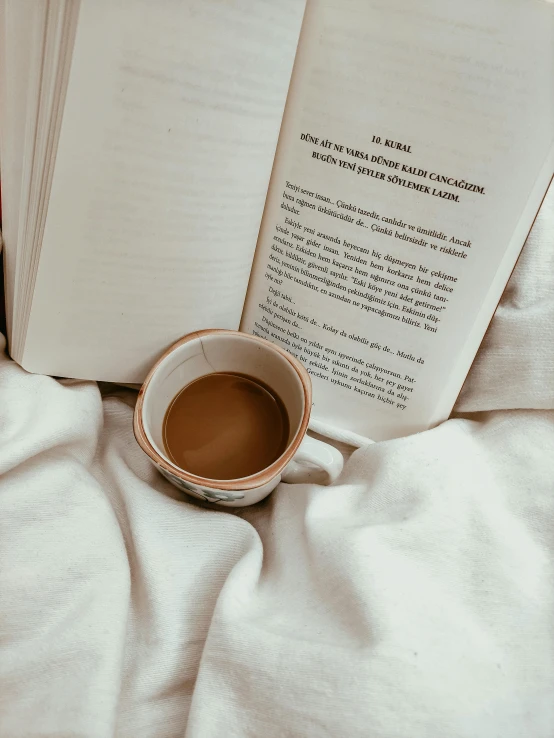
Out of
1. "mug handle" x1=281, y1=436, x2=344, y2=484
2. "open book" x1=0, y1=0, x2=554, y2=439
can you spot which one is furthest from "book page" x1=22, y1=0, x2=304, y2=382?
"mug handle" x1=281, y1=436, x2=344, y2=484

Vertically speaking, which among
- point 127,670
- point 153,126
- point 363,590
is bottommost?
point 127,670

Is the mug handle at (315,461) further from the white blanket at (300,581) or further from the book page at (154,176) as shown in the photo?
the book page at (154,176)

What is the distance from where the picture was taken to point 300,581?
17.0 inches

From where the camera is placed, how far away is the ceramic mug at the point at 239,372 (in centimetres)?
44

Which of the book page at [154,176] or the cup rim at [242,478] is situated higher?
the book page at [154,176]

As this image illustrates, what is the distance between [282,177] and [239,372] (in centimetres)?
20

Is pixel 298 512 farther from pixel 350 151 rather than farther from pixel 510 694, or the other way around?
pixel 350 151

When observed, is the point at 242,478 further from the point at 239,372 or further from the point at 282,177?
the point at 282,177

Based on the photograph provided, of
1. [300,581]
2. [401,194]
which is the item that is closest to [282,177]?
[401,194]

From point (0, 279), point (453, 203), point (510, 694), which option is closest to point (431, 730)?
point (510, 694)

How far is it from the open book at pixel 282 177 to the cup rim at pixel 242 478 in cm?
2

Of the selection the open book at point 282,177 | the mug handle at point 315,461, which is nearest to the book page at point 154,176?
the open book at point 282,177

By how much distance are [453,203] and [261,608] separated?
35 centimetres

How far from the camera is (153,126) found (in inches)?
15.6
